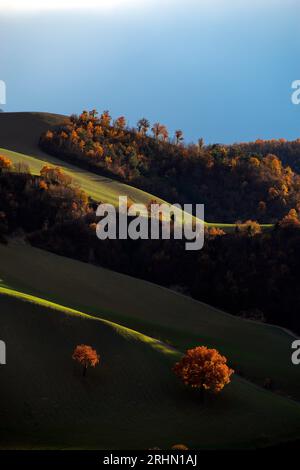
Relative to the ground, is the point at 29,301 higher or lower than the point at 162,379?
higher

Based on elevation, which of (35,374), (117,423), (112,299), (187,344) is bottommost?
(117,423)

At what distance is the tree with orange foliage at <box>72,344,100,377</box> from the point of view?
67.9 meters

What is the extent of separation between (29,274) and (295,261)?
49756 millimetres

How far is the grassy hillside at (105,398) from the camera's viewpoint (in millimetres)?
58438

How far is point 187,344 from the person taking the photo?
85.7 meters

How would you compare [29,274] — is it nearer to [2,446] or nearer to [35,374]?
[35,374]

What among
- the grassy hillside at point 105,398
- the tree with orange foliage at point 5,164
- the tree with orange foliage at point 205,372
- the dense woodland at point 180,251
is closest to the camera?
the grassy hillside at point 105,398

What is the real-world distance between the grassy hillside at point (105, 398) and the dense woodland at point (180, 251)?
134 feet

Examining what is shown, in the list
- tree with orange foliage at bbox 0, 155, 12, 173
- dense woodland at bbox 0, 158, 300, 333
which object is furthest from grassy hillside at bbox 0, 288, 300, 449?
tree with orange foliage at bbox 0, 155, 12, 173

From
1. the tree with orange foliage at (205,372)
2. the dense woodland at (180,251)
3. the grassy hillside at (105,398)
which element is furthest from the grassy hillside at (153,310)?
the tree with orange foliage at (205,372)

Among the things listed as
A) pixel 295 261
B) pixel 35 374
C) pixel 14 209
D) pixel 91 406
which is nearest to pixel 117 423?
pixel 91 406

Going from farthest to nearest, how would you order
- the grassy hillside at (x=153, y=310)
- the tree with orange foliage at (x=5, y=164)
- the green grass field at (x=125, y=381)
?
1. the tree with orange foliage at (x=5, y=164)
2. the grassy hillside at (x=153, y=310)
3. the green grass field at (x=125, y=381)

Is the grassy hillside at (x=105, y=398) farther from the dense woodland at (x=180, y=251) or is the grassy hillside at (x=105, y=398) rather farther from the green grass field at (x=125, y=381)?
the dense woodland at (x=180, y=251)

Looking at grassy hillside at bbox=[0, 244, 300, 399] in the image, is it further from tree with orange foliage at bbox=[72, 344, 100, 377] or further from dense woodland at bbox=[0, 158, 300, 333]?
tree with orange foliage at bbox=[72, 344, 100, 377]
